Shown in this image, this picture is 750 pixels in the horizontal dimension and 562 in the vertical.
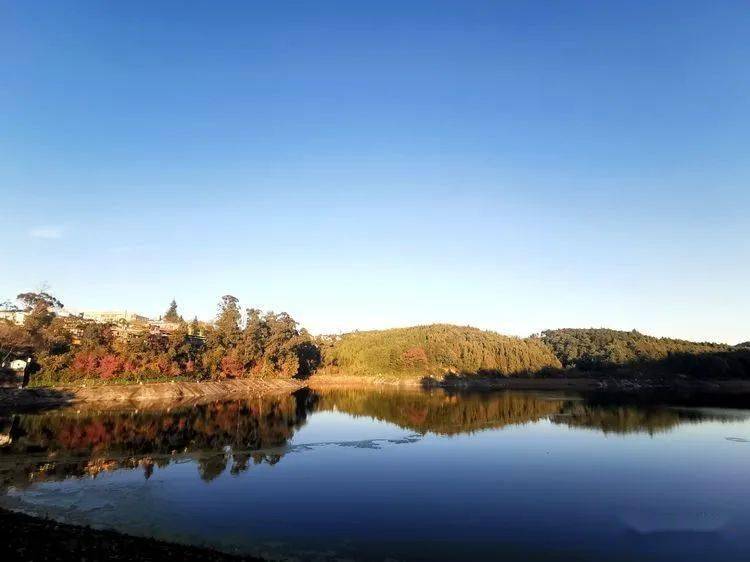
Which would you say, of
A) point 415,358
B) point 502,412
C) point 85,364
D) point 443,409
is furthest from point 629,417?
point 85,364

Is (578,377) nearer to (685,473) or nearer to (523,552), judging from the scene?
(685,473)

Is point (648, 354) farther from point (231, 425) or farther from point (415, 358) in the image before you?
point (231, 425)

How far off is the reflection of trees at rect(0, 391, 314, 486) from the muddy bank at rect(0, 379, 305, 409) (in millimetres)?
8109

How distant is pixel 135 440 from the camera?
116ft

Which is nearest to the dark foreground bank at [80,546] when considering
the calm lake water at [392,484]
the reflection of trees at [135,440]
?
the calm lake water at [392,484]

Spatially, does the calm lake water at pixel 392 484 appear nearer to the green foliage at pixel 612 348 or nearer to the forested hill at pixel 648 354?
the green foliage at pixel 612 348

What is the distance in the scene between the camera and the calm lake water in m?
17.6

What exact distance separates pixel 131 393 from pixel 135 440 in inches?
1230

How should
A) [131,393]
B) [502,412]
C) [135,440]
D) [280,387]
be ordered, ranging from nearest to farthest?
[135,440] < [502,412] < [131,393] < [280,387]

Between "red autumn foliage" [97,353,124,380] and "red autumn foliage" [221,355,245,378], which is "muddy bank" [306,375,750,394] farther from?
"red autumn foliage" [97,353,124,380]

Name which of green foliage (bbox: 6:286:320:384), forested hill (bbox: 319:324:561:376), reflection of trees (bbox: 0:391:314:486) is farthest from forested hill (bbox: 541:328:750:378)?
reflection of trees (bbox: 0:391:314:486)

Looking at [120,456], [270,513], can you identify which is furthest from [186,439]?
[270,513]

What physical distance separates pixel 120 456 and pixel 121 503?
10839mm

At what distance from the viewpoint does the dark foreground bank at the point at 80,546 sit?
13.5 meters
